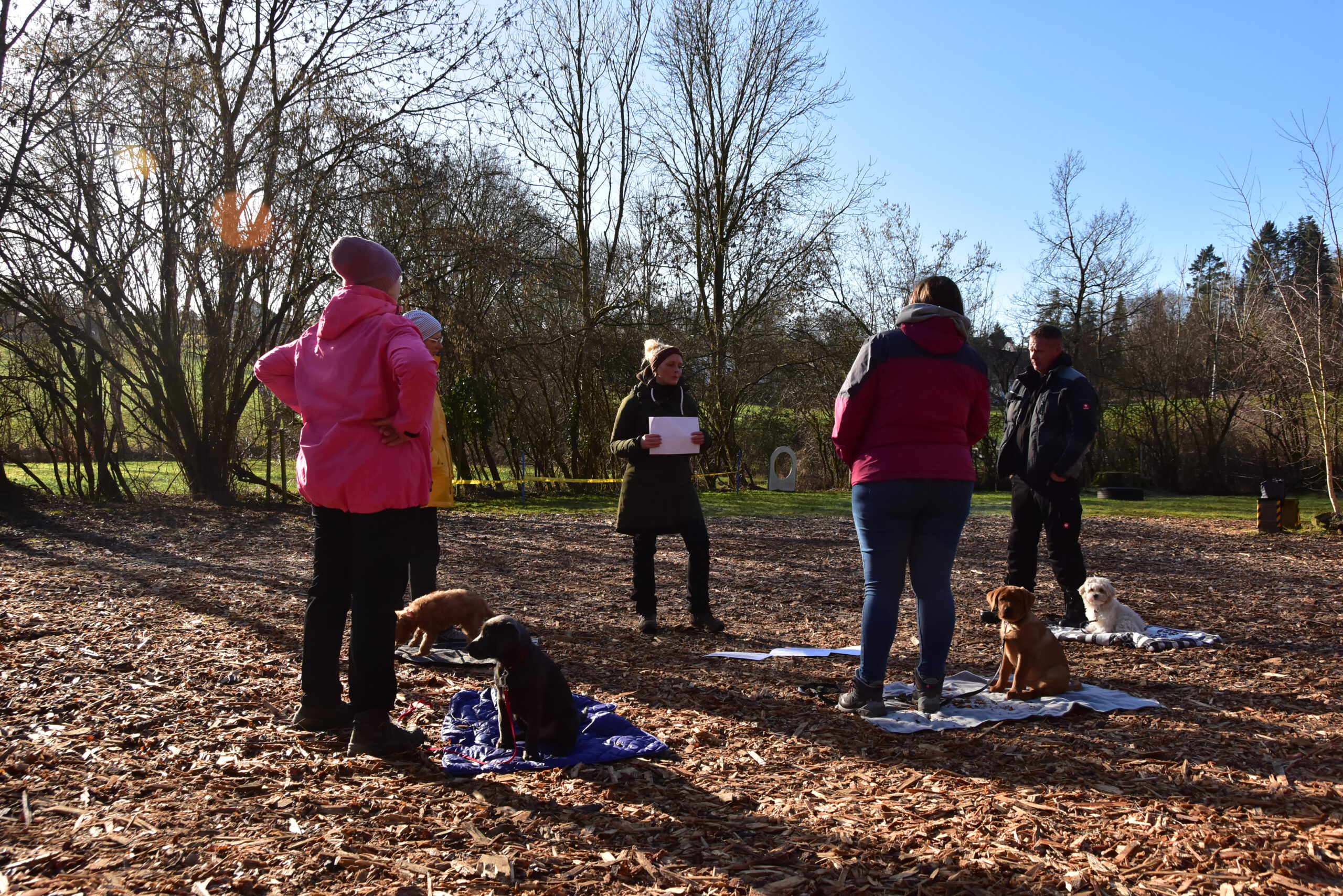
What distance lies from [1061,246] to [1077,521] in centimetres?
1928

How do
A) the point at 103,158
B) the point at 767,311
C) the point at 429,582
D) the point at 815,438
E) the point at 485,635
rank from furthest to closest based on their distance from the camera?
the point at 815,438 → the point at 767,311 → the point at 103,158 → the point at 429,582 → the point at 485,635

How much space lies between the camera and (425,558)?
A: 5.05 m

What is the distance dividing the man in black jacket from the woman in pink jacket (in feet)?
12.5

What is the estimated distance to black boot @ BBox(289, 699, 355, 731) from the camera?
3336 mm

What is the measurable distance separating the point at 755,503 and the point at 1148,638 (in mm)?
11115

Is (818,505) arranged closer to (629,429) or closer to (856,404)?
(629,429)

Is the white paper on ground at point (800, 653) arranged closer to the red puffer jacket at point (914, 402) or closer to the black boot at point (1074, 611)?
the red puffer jacket at point (914, 402)

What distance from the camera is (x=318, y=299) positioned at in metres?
13.4

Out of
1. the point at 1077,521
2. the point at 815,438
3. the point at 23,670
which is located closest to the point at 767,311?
the point at 815,438

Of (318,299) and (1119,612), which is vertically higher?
(318,299)

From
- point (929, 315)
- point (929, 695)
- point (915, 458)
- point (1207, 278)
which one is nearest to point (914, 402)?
point (915, 458)

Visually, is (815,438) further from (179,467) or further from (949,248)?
(179,467)

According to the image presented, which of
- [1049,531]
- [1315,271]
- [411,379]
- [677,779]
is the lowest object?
[677,779]

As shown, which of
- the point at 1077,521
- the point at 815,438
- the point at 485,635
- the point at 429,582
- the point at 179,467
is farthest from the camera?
the point at 815,438
